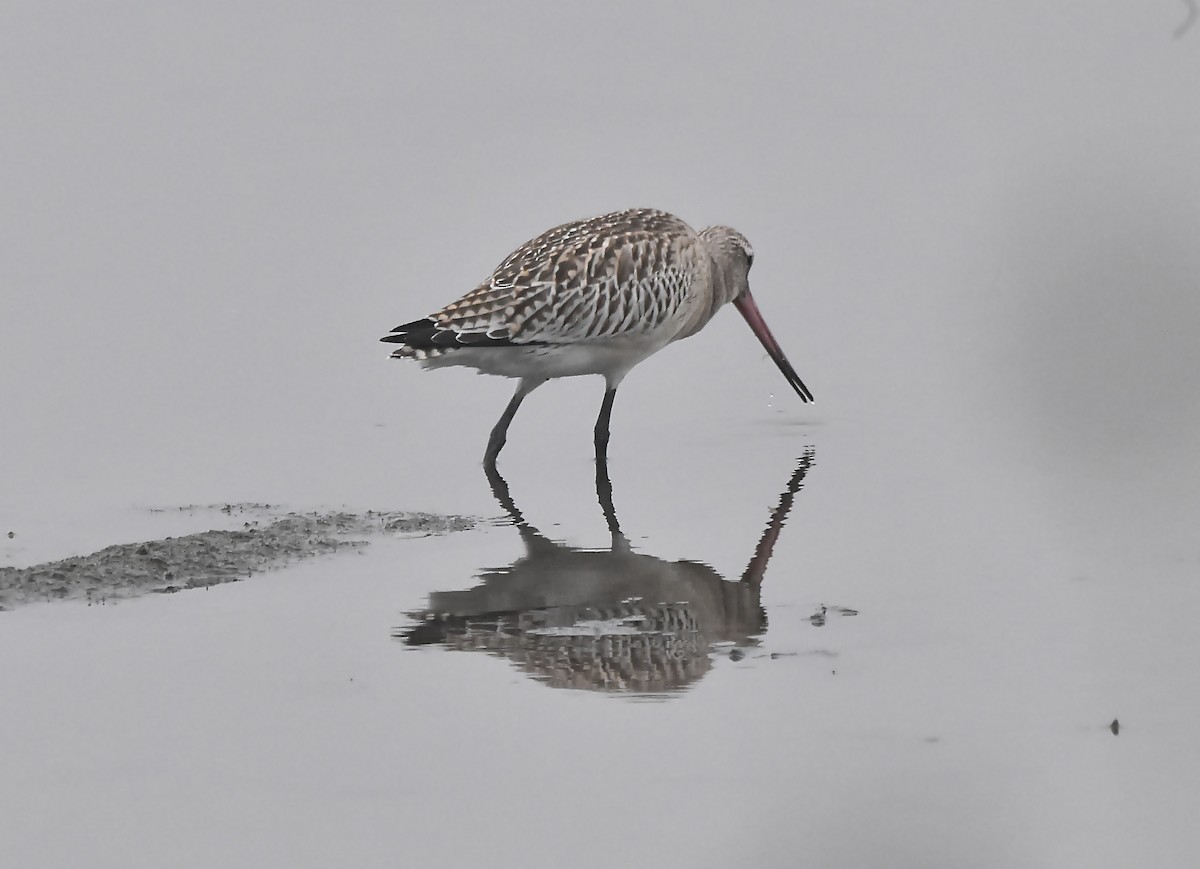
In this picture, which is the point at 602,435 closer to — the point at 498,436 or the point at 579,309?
the point at 498,436

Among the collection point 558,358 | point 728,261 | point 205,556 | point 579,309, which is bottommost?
point 205,556

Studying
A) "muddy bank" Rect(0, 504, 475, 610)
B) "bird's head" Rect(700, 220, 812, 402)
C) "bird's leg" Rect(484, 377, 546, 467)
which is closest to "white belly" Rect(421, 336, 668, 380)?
"bird's leg" Rect(484, 377, 546, 467)

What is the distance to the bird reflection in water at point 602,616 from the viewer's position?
7.02m

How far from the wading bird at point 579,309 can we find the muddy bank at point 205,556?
1355 millimetres

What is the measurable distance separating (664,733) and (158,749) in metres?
1.74

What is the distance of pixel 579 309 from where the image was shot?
10898 millimetres

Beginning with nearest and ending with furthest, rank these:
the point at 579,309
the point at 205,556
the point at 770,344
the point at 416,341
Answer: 1. the point at 205,556
2. the point at 416,341
3. the point at 579,309
4. the point at 770,344

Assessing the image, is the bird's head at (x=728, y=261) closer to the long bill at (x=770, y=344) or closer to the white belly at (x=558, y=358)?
the long bill at (x=770, y=344)

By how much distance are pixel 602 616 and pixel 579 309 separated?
3566 millimetres

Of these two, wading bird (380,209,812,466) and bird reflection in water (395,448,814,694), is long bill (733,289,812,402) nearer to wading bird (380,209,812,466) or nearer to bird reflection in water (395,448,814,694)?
wading bird (380,209,812,466)

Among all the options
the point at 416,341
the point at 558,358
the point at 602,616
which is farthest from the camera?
the point at 558,358

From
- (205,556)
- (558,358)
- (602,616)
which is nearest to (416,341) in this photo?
(558,358)

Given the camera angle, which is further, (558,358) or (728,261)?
(728,261)

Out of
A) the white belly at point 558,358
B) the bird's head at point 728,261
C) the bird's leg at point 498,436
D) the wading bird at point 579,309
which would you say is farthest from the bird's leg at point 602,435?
the bird's head at point 728,261
